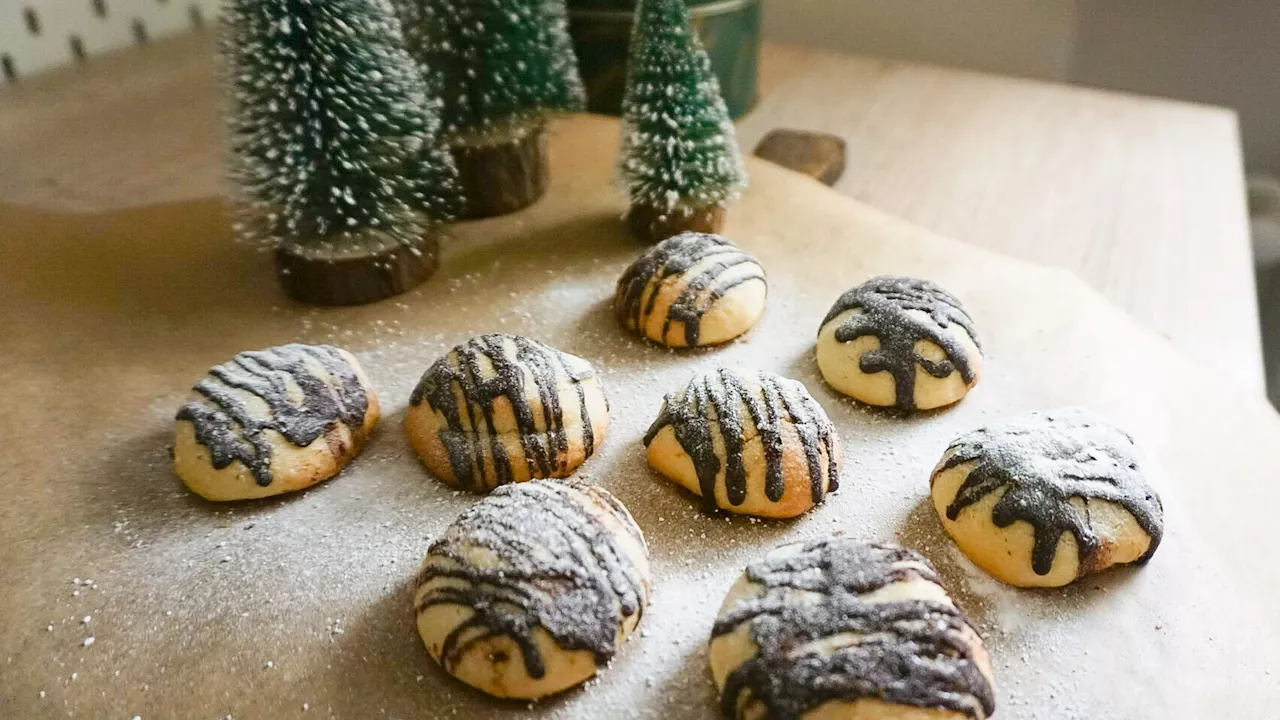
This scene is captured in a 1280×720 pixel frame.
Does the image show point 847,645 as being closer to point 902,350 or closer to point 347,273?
point 902,350

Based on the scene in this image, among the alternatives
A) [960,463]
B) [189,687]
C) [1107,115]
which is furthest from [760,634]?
[1107,115]

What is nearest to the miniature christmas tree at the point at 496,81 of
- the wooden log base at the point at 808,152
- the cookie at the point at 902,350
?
the wooden log base at the point at 808,152

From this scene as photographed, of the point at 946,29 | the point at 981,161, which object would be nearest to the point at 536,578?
the point at 981,161

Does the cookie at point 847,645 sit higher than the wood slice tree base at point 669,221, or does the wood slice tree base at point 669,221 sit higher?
the wood slice tree base at point 669,221

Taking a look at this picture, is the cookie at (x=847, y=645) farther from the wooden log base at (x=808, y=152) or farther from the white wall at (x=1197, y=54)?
the white wall at (x=1197, y=54)

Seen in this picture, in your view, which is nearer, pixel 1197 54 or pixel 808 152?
pixel 808 152

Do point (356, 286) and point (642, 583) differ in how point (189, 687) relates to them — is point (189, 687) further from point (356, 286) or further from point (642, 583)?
point (356, 286)

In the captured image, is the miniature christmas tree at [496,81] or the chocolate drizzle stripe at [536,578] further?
the miniature christmas tree at [496,81]

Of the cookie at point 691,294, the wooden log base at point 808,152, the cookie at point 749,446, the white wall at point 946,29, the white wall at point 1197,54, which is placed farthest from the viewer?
the white wall at point 946,29
